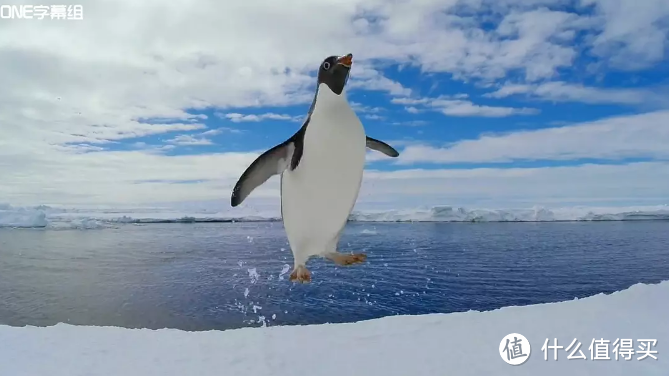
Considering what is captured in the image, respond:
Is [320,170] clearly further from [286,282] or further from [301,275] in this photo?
[286,282]

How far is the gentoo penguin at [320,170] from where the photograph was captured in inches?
51.7

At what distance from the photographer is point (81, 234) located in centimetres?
7025

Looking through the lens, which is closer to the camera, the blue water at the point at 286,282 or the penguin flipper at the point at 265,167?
the penguin flipper at the point at 265,167

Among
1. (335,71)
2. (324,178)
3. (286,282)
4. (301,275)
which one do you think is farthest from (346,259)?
(286,282)

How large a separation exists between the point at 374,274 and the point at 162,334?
24.1 metres

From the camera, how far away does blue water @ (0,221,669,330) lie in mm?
33031

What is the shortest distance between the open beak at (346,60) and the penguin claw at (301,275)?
582 millimetres

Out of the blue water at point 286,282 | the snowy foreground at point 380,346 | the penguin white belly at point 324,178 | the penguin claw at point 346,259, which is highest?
the penguin white belly at point 324,178

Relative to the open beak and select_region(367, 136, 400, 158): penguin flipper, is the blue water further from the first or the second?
the open beak

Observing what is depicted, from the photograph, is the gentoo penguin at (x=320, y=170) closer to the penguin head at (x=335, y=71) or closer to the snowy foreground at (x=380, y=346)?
the penguin head at (x=335, y=71)

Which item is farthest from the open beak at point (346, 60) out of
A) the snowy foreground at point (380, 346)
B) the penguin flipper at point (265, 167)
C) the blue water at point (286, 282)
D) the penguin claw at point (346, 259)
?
the blue water at point (286, 282)

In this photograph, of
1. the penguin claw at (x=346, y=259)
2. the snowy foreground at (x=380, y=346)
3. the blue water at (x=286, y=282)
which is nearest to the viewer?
the penguin claw at (x=346, y=259)

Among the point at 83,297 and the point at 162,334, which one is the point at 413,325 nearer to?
the point at 162,334

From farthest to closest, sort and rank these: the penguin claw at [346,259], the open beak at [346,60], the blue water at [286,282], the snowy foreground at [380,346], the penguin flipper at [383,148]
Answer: the blue water at [286,282], the snowy foreground at [380,346], the penguin flipper at [383,148], the penguin claw at [346,259], the open beak at [346,60]
